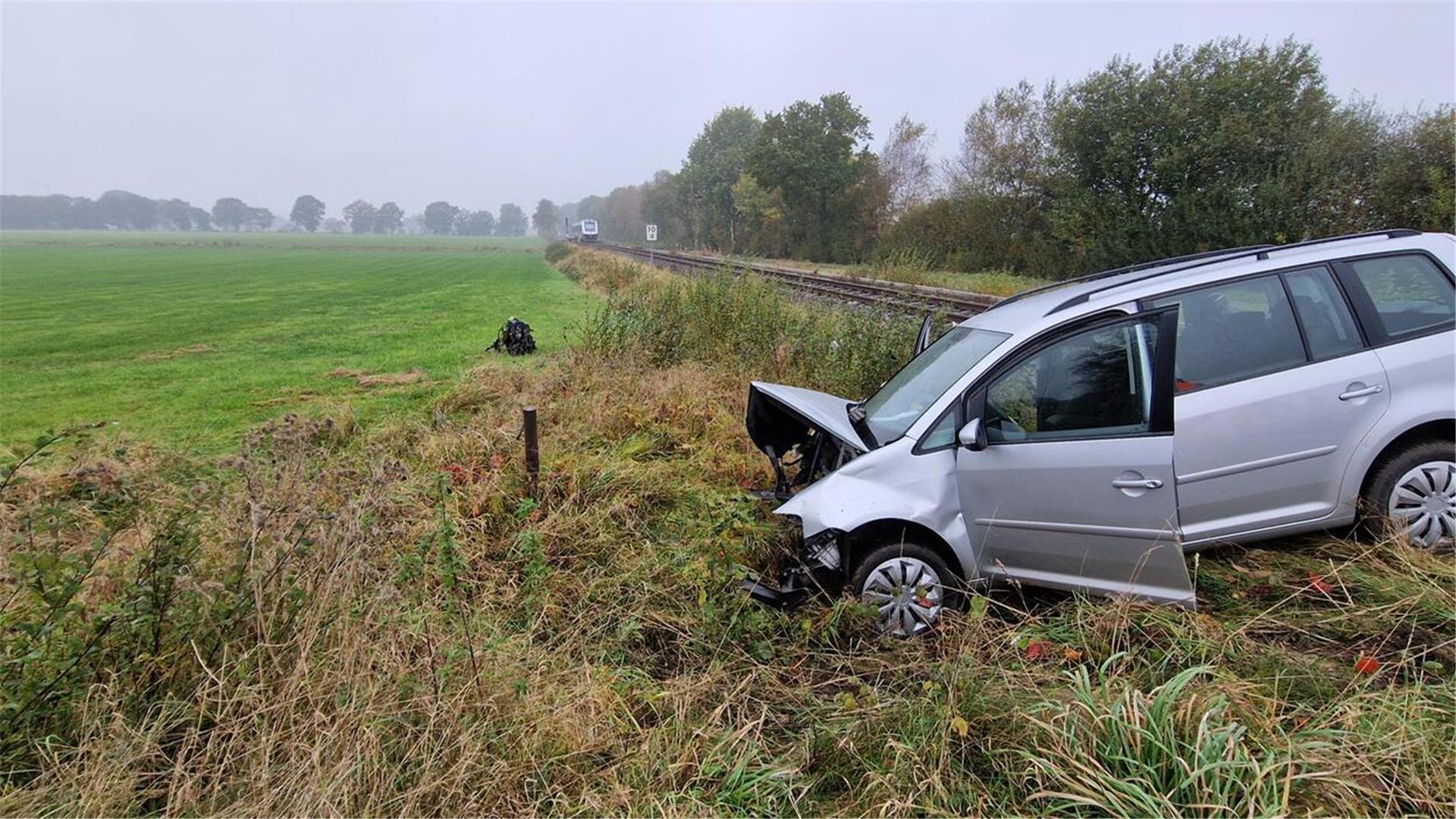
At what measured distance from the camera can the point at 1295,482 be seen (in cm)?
344

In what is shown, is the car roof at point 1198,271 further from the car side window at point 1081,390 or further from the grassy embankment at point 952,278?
the grassy embankment at point 952,278

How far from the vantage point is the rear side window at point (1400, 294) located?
11.7ft

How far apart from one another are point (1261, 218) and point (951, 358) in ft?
70.6

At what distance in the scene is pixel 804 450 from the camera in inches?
190

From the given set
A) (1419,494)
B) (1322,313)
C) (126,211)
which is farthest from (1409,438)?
(126,211)

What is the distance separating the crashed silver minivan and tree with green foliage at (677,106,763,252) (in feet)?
163

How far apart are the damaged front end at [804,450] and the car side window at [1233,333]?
1.68 m

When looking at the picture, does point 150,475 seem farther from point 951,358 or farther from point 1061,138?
point 1061,138

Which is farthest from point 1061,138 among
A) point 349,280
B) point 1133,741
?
point 349,280

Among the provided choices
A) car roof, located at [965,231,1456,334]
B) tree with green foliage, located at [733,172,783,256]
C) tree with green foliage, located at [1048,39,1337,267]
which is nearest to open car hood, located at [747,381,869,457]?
car roof, located at [965,231,1456,334]

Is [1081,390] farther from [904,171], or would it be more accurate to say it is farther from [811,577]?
[904,171]

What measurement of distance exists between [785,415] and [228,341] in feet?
53.9

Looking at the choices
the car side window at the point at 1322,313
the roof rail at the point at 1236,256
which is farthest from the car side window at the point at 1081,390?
the car side window at the point at 1322,313

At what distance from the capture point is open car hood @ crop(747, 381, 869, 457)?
424 cm
